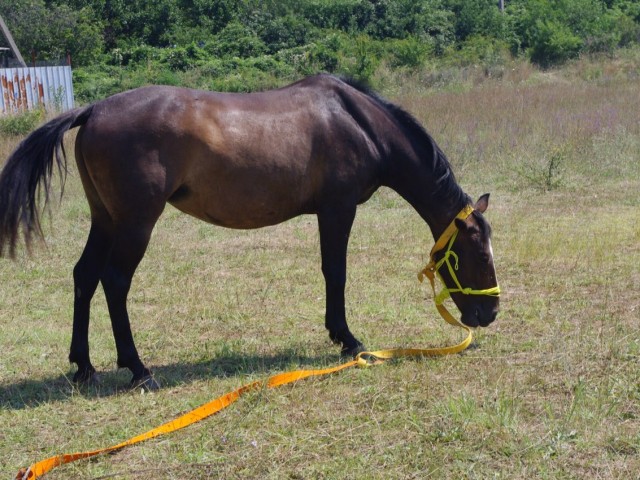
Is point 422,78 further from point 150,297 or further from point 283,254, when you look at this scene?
point 150,297

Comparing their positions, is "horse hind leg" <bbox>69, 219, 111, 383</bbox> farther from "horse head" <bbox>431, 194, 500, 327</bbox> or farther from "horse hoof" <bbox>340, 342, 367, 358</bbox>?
"horse head" <bbox>431, 194, 500, 327</bbox>

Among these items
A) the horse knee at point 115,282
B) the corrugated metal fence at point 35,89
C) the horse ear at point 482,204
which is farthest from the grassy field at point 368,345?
the corrugated metal fence at point 35,89

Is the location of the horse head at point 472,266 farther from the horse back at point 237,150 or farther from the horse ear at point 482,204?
the horse back at point 237,150

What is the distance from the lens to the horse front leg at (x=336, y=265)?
609cm

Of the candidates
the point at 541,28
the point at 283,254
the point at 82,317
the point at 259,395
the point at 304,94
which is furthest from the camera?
the point at 541,28

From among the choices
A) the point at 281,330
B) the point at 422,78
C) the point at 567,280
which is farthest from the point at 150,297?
the point at 422,78

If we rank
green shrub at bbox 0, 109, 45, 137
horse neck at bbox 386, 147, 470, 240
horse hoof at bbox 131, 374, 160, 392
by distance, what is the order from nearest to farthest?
horse hoof at bbox 131, 374, 160, 392
horse neck at bbox 386, 147, 470, 240
green shrub at bbox 0, 109, 45, 137

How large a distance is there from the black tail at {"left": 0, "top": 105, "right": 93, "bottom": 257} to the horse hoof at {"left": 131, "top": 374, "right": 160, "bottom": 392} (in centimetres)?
110

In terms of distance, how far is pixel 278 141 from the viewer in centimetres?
586

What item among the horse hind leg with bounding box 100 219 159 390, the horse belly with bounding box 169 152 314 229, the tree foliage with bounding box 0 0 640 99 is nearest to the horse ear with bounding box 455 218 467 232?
the horse belly with bounding box 169 152 314 229

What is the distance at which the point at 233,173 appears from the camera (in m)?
5.70

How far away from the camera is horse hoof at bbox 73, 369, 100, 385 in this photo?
5.64 metres

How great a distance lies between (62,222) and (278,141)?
5873 mm

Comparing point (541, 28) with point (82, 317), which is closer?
point (82, 317)
